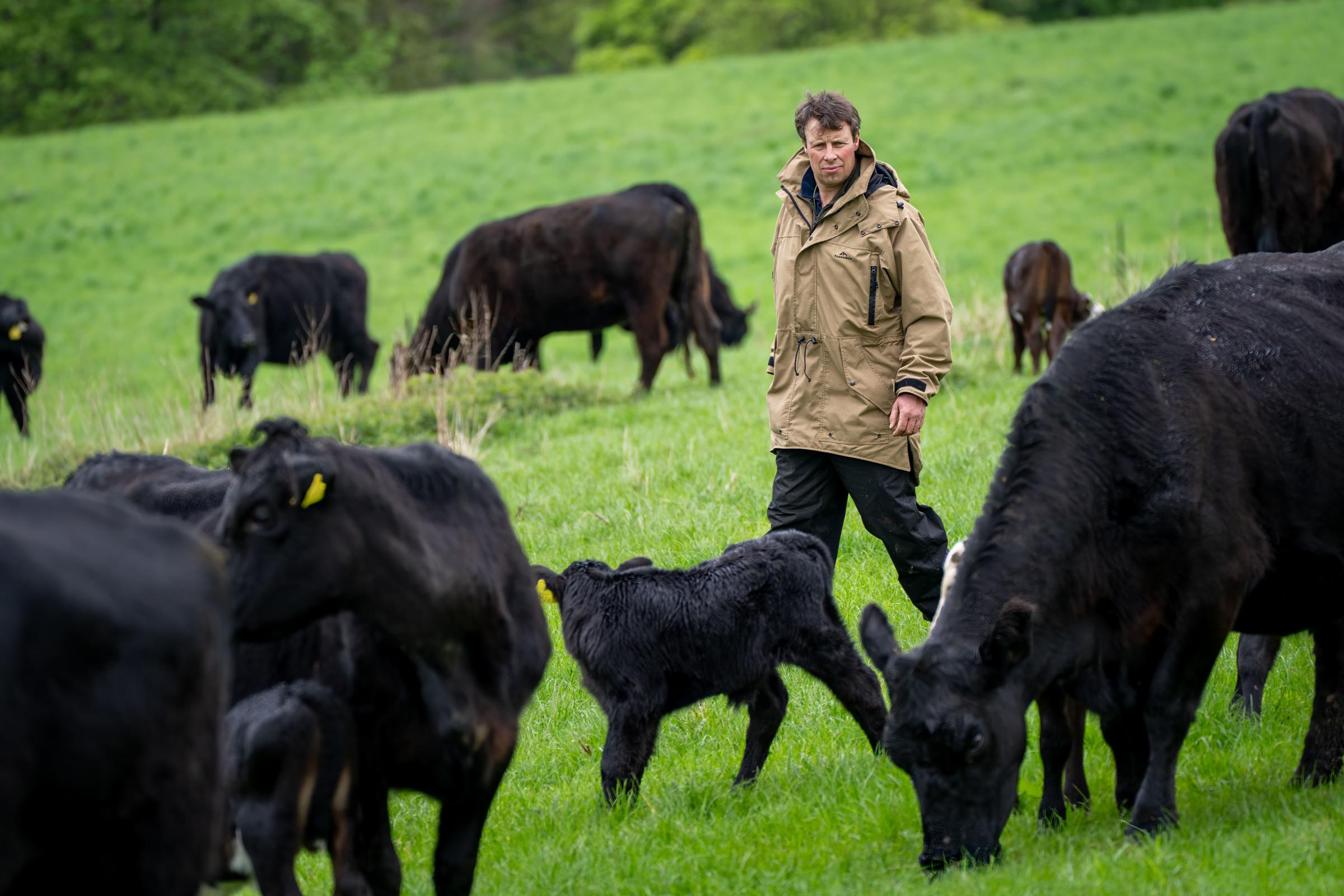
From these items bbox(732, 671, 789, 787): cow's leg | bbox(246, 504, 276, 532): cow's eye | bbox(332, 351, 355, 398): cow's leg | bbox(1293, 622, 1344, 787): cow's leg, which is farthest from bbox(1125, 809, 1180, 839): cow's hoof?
bbox(332, 351, 355, 398): cow's leg

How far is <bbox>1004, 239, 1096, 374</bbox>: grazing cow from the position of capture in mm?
13359

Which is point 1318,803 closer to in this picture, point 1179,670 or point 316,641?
point 1179,670

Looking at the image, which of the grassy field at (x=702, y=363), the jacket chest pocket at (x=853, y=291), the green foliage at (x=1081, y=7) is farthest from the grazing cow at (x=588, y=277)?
the green foliage at (x=1081, y=7)

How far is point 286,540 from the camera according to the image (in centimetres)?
401

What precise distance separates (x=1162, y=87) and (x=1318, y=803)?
3174 cm

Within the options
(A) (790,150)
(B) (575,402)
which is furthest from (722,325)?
(A) (790,150)

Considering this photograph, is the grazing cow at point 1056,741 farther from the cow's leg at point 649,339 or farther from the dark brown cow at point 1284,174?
the cow's leg at point 649,339

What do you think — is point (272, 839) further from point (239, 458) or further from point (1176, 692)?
point (1176, 692)

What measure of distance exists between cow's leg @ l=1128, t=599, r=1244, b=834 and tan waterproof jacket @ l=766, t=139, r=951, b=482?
1.68 meters

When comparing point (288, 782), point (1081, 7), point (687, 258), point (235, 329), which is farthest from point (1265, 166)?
point (1081, 7)

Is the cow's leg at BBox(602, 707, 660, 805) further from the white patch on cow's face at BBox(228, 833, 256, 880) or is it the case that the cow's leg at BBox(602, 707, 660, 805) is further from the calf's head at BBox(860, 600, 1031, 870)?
the white patch on cow's face at BBox(228, 833, 256, 880)

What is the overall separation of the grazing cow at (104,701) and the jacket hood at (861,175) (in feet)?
12.2

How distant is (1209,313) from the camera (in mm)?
5297

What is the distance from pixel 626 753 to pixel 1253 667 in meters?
2.93
